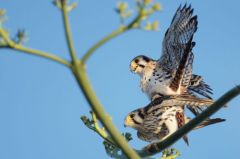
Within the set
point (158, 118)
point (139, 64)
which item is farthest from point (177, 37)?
point (158, 118)

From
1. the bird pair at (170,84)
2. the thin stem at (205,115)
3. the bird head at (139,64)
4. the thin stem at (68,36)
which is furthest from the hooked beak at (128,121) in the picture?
the thin stem at (68,36)

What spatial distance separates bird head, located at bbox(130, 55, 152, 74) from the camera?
6340 millimetres

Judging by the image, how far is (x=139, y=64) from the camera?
637cm

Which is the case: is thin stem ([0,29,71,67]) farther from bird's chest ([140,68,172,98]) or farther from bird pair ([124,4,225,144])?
bird's chest ([140,68,172,98])

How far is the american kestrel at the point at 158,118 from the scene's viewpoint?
4969 mm

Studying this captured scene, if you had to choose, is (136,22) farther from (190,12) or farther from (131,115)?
(190,12)

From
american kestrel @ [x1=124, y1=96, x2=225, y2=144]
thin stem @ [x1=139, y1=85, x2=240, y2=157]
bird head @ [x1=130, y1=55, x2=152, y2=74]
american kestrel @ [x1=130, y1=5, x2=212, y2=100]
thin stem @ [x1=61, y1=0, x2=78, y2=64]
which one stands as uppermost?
bird head @ [x1=130, y1=55, x2=152, y2=74]

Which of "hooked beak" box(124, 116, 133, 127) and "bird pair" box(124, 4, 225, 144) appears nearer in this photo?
"hooked beak" box(124, 116, 133, 127)

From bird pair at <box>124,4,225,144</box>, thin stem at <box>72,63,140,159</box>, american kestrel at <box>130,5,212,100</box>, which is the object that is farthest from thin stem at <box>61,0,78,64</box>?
american kestrel at <box>130,5,212,100</box>

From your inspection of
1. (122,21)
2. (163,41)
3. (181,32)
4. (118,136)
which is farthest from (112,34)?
(163,41)

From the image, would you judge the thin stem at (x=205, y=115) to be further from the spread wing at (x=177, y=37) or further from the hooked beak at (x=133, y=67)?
the hooked beak at (x=133, y=67)

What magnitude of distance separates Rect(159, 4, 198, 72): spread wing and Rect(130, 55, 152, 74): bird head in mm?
272

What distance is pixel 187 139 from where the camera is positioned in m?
4.95

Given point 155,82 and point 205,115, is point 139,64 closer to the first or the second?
point 155,82
